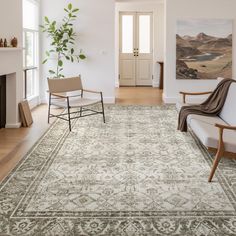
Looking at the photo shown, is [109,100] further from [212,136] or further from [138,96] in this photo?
[212,136]

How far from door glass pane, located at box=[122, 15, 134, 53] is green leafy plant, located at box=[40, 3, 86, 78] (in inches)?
155

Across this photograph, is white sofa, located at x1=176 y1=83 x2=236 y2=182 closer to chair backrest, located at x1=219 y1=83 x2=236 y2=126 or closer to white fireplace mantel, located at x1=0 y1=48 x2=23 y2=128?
chair backrest, located at x1=219 y1=83 x2=236 y2=126

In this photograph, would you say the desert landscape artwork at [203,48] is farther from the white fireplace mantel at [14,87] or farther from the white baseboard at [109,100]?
the white fireplace mantel at [14,87]

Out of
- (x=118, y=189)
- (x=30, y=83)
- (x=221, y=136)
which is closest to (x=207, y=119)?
(x=221, y=136)

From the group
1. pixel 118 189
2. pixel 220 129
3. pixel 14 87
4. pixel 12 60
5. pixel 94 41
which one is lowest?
pixel 118 189

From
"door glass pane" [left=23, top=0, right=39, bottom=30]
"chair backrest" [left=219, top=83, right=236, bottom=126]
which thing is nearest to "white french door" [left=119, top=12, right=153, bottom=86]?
"door glass pane" [left=23, top=0, right=39, bottom=30]

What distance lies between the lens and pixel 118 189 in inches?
140

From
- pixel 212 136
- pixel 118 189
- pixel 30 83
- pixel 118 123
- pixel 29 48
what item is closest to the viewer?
pixel 118 189

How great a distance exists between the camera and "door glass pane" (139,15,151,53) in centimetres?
1255

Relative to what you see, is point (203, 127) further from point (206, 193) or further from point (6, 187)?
point (6, 187)

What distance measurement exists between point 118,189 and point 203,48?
6.30 metres

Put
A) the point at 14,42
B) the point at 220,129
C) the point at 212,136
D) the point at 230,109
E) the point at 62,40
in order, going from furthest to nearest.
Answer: the point at 62,40
the point at 14,42
the point at 230,109
the point at 212,136
the point at 220,129

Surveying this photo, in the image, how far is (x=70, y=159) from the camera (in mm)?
4555

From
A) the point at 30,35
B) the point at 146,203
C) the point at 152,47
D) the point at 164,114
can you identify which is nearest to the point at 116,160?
the point at 146,203
